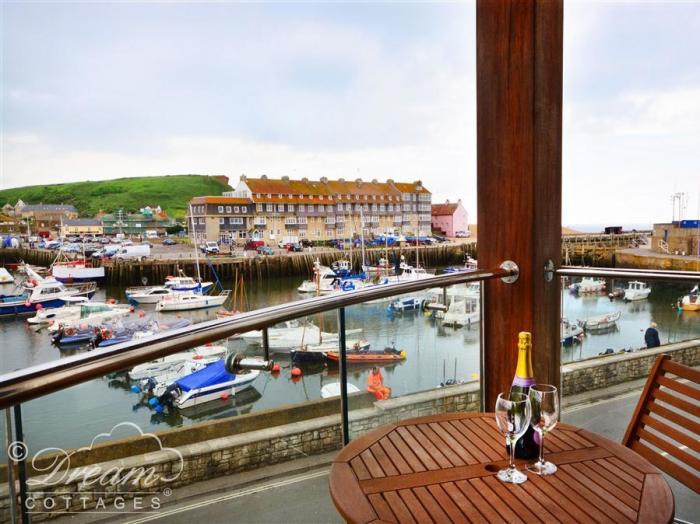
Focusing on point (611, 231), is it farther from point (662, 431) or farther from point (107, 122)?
point (107, 122)

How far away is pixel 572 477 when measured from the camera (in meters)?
1.01

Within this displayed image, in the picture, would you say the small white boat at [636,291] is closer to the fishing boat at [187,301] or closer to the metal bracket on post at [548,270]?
the metal bracket on post at [548,270]

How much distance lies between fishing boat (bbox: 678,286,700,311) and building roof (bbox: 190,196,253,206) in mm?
11997

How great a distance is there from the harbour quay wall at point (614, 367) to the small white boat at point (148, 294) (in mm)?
19797

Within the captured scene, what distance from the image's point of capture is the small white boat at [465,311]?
219 cm

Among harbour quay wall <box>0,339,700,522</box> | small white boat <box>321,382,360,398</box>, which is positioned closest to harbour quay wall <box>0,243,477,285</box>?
harbour quay wall <box>0,339,700,522</box>

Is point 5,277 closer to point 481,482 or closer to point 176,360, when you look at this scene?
point 176,360

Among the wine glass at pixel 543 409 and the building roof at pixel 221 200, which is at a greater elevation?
the building roof at pixel 221 200

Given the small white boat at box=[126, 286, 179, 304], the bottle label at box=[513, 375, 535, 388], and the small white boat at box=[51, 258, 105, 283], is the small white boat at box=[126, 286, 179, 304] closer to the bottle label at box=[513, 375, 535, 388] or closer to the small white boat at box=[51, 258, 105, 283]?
the small white boat at box=[51, 258, 105, 283]

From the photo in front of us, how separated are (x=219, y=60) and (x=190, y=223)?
9.50 metres

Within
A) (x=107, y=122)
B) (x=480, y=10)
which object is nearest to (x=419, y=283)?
(x=480, y=10)

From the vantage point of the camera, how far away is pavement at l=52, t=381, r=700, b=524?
7.37 ft

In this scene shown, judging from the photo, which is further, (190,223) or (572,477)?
(190,223)

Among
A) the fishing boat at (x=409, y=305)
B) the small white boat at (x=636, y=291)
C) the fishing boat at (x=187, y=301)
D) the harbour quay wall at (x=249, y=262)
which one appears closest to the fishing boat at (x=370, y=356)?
the fishing boat at (x=409, y=305)
